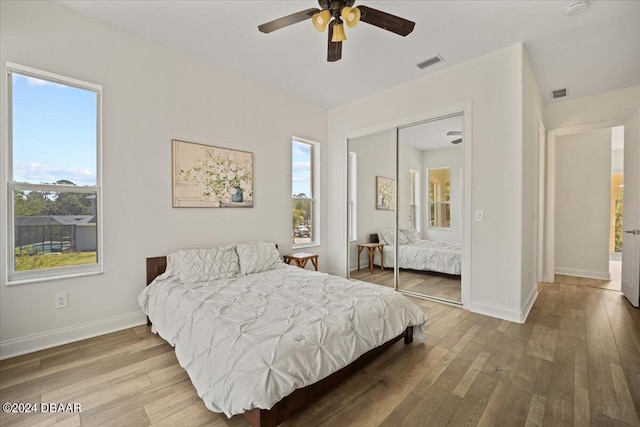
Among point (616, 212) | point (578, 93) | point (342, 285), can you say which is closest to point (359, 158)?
point (342, 285)

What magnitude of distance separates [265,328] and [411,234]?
3.03m

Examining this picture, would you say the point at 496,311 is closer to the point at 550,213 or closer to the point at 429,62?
the point at 550,213

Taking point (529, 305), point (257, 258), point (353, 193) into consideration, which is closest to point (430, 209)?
point (353, 193)

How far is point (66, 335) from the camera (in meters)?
2.57

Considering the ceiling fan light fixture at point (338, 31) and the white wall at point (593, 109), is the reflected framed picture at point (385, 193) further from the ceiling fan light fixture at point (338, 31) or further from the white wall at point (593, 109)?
the white wall at point (593, 109)

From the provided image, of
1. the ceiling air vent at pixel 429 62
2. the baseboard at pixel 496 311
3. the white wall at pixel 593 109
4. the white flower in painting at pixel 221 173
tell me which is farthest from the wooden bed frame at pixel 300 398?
the white wall at pixel 593 109

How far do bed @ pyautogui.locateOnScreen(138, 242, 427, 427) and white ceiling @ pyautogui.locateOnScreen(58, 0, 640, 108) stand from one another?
2.39 meters

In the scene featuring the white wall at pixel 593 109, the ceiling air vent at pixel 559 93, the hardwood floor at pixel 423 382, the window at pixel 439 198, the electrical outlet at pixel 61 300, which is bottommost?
the hardwood floor at pixel 423 382

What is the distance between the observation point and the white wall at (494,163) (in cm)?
306

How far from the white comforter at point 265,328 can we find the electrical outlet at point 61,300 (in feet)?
1.89

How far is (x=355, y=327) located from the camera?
1979 mm

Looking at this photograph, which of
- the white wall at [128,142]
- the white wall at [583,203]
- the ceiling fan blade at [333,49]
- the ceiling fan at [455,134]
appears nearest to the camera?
the ceiling fan blade at [333,49]

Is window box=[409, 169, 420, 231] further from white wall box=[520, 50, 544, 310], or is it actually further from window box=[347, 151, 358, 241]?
white wall box=[520, 50, 544, 310]

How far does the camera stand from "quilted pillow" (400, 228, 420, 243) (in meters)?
4.20
